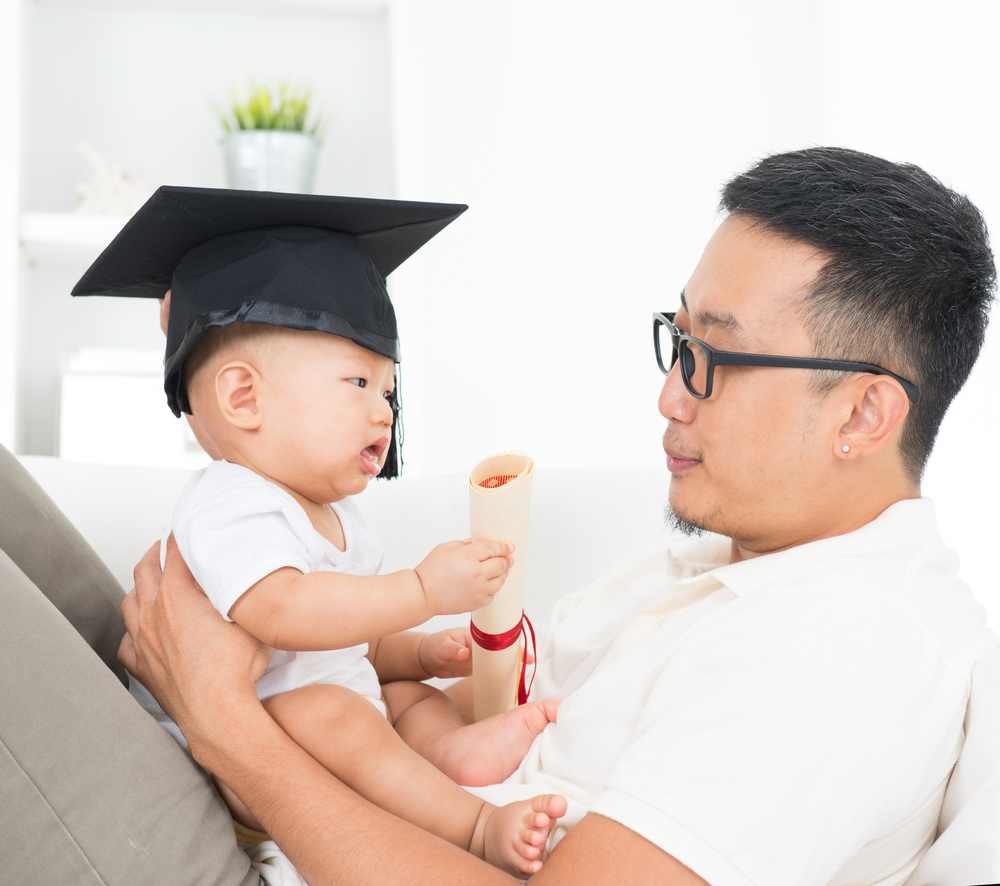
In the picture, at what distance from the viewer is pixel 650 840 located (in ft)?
2.66

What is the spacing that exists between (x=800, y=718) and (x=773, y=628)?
10 cm

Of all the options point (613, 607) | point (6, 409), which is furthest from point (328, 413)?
point (6, 409)

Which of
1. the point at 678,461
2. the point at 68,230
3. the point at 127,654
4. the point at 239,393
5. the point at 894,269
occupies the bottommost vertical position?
the point at 127,654

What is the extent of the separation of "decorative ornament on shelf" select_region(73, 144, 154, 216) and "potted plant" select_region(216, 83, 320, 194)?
32 centimetres

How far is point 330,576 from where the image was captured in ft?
3.65

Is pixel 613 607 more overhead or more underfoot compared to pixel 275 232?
more underfoot

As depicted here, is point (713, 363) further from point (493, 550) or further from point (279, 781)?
point (279, 781)

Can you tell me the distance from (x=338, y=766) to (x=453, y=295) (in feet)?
8.23

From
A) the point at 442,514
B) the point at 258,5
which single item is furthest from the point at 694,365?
the point at 258,5

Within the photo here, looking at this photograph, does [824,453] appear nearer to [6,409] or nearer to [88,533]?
[88,533]

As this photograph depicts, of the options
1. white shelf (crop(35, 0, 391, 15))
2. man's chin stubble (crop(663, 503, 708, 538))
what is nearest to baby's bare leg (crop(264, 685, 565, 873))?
man's chin stubble (crop(663, 503, 708, 538))

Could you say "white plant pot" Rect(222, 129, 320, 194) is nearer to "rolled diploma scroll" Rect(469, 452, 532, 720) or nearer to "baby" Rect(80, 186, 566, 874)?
"baby" Rect(80, 186, 566, 874)

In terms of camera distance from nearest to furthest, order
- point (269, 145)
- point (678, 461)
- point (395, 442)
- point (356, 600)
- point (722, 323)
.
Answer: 1. point (356, 600)
2. point (722, 323)
3. point (678, 461)
4. point (395, 442)
5. point (269, 145)

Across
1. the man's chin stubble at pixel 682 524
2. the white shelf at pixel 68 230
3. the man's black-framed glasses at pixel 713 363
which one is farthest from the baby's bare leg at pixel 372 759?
the white shelf at pixel 68 230
